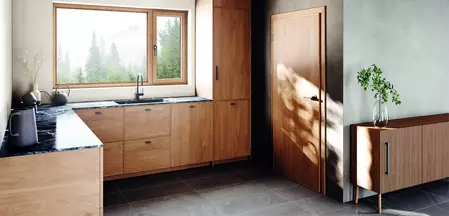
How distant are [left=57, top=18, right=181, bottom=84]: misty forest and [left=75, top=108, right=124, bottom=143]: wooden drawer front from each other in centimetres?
70

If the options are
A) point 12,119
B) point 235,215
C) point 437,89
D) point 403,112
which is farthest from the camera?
point 437,89

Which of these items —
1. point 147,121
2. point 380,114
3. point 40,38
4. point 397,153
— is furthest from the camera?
point 147,121

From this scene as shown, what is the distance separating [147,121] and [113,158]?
0.56m

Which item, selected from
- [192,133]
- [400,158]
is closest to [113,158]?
[192,133]

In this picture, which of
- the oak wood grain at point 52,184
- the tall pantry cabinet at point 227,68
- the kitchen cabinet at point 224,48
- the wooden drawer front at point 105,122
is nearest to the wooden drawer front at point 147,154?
the wooden drawer front at point 105,122

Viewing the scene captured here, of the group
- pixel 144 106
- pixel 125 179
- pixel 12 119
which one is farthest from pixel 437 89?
pixel 12 119

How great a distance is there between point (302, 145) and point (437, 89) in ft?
5.57

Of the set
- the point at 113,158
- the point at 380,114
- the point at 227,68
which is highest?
the point at 227,68

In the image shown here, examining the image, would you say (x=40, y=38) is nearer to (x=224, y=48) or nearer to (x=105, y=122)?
(x=105, y=122)

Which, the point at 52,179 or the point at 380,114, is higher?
the point at 380,114

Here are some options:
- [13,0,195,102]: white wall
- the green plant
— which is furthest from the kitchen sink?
the green plant

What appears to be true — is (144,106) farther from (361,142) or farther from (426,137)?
(426,137)

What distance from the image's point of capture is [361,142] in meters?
3.57

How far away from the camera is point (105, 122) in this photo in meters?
4.27
